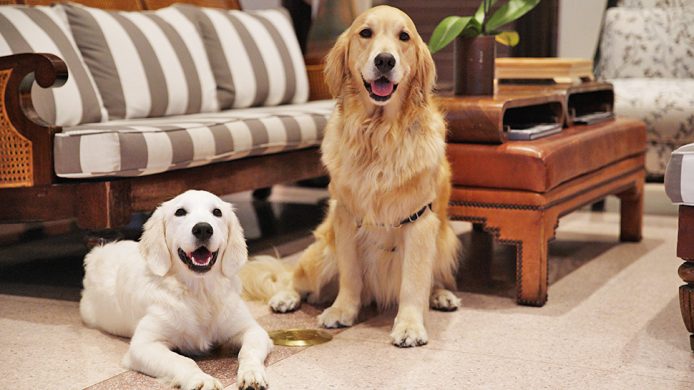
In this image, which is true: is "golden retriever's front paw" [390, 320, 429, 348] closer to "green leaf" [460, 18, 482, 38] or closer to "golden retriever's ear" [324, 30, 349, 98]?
"golden retriever's ear" [324, 30, 349, 98]

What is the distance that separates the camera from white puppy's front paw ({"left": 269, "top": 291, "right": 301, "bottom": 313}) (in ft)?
8.71

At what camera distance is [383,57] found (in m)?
2.35

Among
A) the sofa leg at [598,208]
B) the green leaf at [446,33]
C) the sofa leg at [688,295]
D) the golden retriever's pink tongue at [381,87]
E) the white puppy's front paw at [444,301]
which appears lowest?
the sofa leg at [598,208]

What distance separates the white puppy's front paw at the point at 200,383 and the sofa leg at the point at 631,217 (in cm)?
237

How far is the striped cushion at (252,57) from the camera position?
3.97 meters

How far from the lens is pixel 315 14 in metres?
5.42

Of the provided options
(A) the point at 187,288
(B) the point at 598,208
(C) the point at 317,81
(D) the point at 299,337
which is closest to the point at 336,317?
(D) the point at 299,337

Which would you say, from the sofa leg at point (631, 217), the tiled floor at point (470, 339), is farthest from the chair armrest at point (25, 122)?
the sofa leg at point (631, 217)

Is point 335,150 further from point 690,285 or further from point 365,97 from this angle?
point 690,285

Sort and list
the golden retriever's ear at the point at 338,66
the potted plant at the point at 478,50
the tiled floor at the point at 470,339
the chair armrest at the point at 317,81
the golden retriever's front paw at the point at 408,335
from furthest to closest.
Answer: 1. the chair armrest at the point at 317,81
2. the potted plant at the point at 478,50
3. the golden retriever's ear at the point at 338,66
4. the golden retriever's front paw at the point at 408,335
5. the tiled floor at the point at 470,339

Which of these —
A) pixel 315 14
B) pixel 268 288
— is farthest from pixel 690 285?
pixel 315 14

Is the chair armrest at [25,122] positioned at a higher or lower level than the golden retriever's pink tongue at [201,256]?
higher

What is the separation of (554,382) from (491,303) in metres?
0.76

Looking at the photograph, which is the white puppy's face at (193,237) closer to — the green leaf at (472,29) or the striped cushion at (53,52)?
the striped cushion at (53,52)
